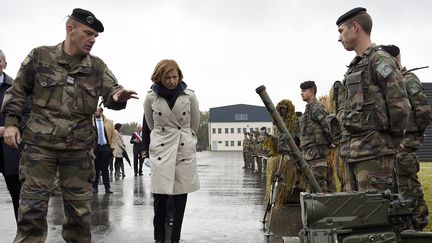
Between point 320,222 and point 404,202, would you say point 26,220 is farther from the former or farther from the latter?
point 404,202

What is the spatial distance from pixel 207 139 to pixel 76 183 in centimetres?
11237

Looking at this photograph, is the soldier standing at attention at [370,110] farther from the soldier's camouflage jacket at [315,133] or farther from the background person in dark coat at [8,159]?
the background person in dark coat at [8,159]

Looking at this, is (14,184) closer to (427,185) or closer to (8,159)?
(8,159)

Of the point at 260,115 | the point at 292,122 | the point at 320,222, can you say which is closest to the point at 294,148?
the point at 320,222

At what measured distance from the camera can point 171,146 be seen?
602 centimetres

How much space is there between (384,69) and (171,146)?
2503 millimetres

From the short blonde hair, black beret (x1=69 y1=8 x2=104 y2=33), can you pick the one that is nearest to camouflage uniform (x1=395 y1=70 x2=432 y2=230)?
the short blonde hair

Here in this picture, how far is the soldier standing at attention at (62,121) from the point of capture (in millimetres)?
4387

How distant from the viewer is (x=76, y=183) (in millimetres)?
4551

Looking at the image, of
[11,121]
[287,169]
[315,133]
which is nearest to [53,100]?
[11,121]

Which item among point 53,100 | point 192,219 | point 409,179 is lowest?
point 192,219

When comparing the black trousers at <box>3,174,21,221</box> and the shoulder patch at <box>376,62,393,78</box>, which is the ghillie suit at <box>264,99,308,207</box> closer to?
the shoulder patch at <box>376,62,393,78</box>

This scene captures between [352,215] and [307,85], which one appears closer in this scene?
[352,215]

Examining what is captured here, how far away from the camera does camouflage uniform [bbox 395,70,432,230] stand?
19.0 feet
